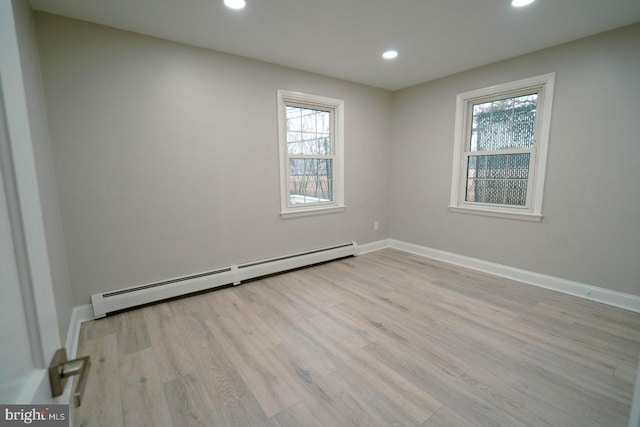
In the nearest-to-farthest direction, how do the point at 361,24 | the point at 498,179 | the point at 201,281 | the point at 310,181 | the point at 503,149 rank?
1. the point at 361,24
2. the point at 201,281
3. the point at 503,149
4. the point at 498,179
5. the point at 310,181

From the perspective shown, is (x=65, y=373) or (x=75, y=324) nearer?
(x=65, y=373)

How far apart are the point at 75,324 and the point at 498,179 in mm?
4618

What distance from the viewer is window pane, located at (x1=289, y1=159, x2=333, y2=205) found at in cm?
370

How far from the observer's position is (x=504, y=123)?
338 centimetres

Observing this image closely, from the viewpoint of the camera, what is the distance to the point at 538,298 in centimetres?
283

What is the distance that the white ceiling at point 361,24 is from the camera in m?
2.14

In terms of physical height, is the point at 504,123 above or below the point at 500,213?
above

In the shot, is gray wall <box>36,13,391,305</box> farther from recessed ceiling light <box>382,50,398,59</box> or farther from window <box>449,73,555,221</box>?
window <box>449,73,555,221</box>

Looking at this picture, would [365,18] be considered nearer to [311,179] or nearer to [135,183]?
[311,179]

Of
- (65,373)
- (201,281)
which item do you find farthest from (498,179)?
(65,373)

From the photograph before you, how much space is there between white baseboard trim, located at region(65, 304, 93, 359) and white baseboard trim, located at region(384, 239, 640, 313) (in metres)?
4.07

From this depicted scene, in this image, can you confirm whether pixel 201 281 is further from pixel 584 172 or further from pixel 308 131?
pixel 584 172

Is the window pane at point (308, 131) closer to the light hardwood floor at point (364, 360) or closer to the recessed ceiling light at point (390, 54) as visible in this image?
the recessed ceiling light at point (390, 54)

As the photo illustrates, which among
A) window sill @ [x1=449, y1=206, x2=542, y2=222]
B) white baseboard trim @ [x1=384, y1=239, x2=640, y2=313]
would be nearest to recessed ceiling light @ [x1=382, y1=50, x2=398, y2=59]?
window sill @ [x1=449, y1=206, x2=542, y2=222]
